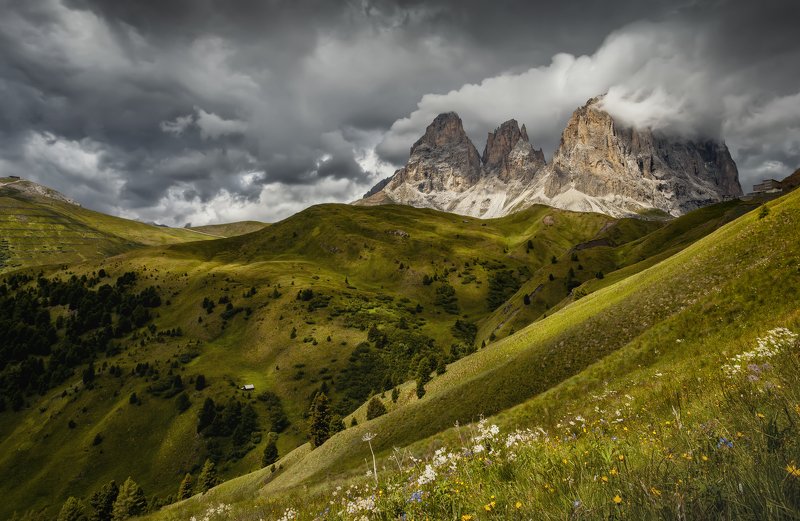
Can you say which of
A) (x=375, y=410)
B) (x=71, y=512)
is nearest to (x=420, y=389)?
(x=375, y=410)

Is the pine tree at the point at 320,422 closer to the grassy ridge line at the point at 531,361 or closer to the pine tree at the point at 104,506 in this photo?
the grassy ridge line at the point at 531,361

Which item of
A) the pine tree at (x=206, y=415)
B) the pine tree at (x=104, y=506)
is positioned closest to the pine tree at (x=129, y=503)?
the pine tree at (x=104, y=506)

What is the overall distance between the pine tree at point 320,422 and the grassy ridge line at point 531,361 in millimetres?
22072

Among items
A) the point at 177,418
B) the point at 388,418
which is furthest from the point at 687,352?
the point at 177,418

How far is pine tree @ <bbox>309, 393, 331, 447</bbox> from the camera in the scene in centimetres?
7525

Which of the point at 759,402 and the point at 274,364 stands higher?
the point at 759,402

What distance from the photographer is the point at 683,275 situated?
121 feet

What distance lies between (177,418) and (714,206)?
8217 inches

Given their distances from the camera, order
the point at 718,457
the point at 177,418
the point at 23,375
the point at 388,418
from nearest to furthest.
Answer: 1. the point at 718,457
2. the point at 388,418
3. the point at 177,418
4. the point at 23,375

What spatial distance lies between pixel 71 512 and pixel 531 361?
96.4 m

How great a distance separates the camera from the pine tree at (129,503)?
6950 centimetres

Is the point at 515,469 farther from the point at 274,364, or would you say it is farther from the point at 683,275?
the point at 274,364

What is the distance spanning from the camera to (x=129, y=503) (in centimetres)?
7106

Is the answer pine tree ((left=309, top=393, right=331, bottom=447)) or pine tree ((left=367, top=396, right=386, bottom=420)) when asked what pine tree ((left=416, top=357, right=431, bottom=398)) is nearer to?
pine tree ((left=367, top=396, right=386, bottom=420))
